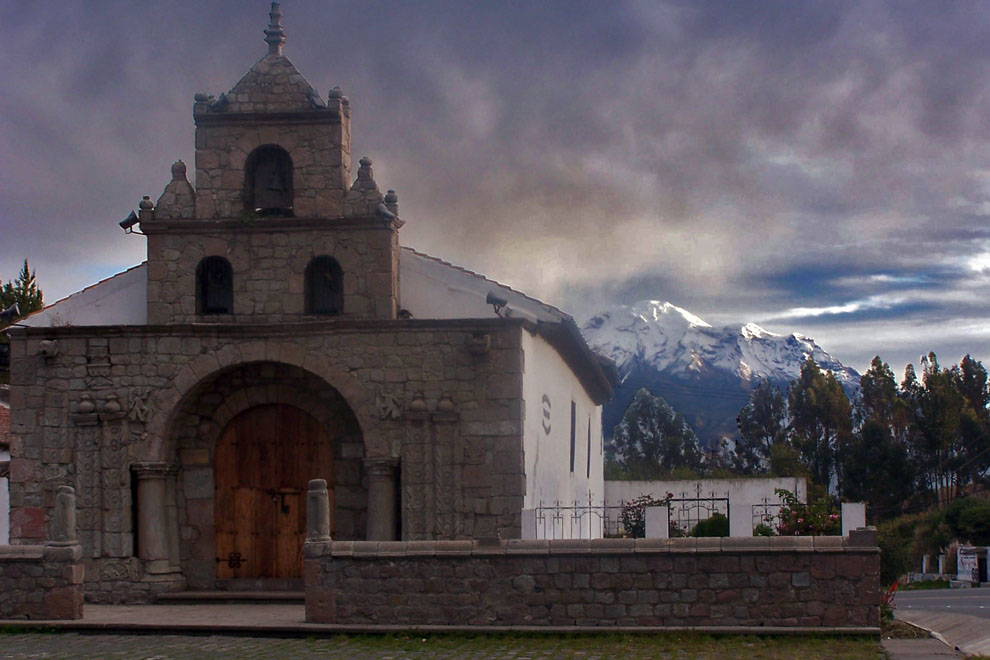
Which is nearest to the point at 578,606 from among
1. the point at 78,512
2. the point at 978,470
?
the point at 78,512

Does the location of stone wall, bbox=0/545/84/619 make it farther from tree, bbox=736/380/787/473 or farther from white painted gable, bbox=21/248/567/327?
tree, bbox=736/380/787/473

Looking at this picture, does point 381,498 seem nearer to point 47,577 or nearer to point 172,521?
point 172,521

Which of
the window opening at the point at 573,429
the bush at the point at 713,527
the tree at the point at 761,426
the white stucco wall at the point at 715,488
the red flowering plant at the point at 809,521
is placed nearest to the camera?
the red flowering plant at the point at 809,521

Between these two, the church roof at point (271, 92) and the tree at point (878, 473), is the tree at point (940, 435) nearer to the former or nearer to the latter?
the tree at point (878, 473)

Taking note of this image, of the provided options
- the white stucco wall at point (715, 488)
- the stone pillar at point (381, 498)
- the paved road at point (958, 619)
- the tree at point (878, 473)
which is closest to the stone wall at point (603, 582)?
the paved road at point (958, 619)

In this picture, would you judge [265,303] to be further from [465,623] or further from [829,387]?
[829,387]

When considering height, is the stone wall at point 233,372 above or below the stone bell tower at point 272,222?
below

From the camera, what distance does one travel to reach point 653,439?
7456cm

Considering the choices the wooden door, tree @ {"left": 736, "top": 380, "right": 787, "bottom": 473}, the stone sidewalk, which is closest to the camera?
the stone sidewalk

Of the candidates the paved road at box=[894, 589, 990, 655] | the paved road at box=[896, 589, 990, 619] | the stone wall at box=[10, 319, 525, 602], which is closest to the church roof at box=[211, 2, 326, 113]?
the stone wall at box=[10, 319, 525, 602]

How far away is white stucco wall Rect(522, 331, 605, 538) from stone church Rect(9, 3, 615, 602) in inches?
6.1

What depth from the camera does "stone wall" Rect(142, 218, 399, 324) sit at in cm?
1841

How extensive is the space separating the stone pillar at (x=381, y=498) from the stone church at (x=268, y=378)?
0.03m

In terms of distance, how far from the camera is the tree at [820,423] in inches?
2501
